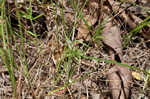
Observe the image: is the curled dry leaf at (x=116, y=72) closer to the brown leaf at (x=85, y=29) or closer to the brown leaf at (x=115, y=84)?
the brown leaf at (x=115, y=84)

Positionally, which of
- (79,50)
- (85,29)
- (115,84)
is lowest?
(115,84)

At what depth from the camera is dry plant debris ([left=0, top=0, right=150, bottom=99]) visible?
1339 mm

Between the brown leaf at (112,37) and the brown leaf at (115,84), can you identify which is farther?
the brown leaf at (112,37)

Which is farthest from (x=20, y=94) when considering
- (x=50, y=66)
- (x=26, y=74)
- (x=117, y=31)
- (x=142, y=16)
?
(x=142, y=16)

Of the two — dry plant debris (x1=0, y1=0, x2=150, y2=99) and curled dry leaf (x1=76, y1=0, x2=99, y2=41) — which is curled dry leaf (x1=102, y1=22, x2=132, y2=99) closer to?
dry plant debris (x1=0, y1=0, x2=150, y2=99)

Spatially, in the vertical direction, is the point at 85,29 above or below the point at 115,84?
above

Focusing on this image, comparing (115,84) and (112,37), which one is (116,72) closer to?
(115,84)

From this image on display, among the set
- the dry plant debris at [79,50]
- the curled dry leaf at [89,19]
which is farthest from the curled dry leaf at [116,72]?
the curled dry leaf at [89,19]

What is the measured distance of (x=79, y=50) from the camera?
1.41 metres

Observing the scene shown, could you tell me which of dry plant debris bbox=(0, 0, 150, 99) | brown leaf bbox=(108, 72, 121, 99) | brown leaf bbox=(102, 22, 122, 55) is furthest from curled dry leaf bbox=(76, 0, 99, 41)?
brown leaf bbox=(108, 72, 121, 99)

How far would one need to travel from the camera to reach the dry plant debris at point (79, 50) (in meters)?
1.34

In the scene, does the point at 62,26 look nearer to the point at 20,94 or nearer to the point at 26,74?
the point at 26,74

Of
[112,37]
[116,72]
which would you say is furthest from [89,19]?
[116,72]

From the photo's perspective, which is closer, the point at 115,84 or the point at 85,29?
the point at 115,84
